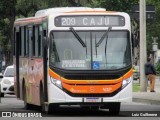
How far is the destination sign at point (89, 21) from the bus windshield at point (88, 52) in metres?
0.24

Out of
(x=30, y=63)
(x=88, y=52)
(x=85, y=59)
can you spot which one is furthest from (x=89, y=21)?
(x=30, y=63)

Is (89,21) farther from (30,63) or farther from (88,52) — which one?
(30,63)

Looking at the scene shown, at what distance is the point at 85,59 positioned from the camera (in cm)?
2191

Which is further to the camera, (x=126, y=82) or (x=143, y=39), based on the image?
(x=143, y=39)

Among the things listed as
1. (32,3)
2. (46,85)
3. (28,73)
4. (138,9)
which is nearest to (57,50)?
(46,85)

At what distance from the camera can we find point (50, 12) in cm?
2320

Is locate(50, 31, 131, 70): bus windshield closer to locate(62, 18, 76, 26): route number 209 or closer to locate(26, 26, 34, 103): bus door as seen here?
locate(62, 18, 76, 26): route number 209

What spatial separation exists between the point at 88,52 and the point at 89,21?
94 centimetres

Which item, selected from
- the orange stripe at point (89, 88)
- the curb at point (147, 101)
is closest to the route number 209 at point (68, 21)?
the orange stripe at point (89, 88)

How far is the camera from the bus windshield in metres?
21.9

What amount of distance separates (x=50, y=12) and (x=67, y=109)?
4127 mm

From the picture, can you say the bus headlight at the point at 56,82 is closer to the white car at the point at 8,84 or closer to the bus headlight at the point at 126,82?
the bus headlight at the point at 126,82

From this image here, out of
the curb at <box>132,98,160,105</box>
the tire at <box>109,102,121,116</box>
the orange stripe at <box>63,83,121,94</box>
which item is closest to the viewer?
the orange stripe at <box>63,83,121,94</box>

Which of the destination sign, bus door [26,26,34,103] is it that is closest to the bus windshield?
the destination sign
